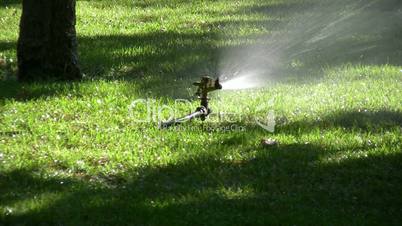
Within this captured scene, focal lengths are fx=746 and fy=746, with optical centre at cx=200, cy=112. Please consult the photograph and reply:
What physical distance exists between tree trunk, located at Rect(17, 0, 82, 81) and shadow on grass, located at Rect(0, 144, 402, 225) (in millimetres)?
3410

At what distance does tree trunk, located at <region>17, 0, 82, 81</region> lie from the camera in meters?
9.66

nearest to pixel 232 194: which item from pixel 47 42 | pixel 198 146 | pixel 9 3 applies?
pixel 198 146

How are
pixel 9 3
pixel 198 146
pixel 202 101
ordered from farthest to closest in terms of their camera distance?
pixel 9 3, pixel 202 101, pixel 198 146

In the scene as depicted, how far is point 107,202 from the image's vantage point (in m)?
6.07

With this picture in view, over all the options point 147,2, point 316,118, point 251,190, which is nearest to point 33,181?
point 251,190

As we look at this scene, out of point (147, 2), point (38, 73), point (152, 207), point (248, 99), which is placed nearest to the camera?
point (152, 207)

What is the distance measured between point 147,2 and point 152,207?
423 inches

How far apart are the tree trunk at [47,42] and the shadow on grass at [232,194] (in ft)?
11.2

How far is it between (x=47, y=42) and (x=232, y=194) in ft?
14.6

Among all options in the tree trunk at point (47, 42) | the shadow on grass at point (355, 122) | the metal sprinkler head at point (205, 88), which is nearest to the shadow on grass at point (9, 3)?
the tree trunk at point (47, 42)

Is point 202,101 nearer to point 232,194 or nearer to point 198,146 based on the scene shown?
point 198,146

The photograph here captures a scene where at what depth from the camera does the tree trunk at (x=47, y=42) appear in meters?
9.66

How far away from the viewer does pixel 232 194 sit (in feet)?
20.6

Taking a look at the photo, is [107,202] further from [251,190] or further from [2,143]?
[2,143]
